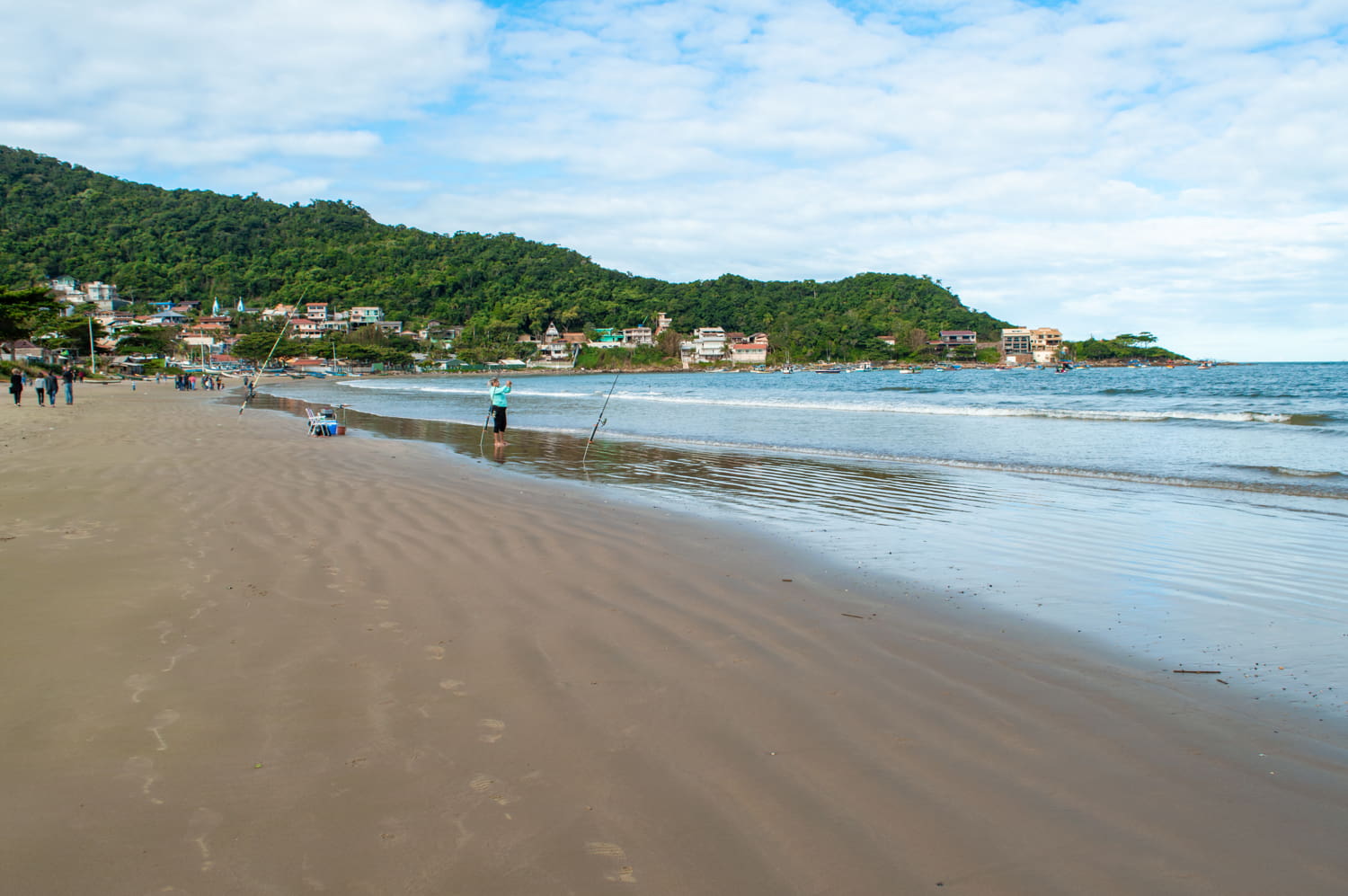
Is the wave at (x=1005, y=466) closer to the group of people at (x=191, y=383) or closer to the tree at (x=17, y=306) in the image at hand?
the tree at (x=17, y=306)

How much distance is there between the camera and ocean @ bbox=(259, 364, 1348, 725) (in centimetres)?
449

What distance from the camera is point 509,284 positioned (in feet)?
465

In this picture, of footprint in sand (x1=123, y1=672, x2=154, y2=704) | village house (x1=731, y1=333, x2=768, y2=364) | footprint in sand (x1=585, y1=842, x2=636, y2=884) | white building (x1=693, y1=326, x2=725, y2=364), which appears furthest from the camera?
white building (x1=693, y1=326, x2=725, y2=364)

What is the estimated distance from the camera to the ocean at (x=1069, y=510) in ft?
14.7

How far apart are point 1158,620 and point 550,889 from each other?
4165 millimetres

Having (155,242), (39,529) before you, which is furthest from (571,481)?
(155,242)

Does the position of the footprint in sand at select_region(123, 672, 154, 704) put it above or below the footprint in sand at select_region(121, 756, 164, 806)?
above

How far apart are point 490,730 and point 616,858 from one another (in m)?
0.92

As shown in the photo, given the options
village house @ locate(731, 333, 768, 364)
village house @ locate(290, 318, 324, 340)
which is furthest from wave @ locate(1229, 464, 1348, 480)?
village house @ locate(290, 318, 324, 340)

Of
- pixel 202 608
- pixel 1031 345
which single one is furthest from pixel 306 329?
pixel 202 608

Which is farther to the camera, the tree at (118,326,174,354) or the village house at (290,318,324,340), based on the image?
the village house at (290,318,324,340)

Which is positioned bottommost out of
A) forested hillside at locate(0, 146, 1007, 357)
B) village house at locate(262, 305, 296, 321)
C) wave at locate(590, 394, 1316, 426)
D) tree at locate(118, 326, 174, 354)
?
wave at locate(590, 394, 1316, 426)

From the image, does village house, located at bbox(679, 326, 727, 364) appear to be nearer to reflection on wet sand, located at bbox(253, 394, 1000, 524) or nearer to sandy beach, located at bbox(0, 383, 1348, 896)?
reflection on wet sand, located at bbox(253, 394, 1000, 524)

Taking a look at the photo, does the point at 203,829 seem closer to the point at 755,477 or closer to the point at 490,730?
the point at 490,730
